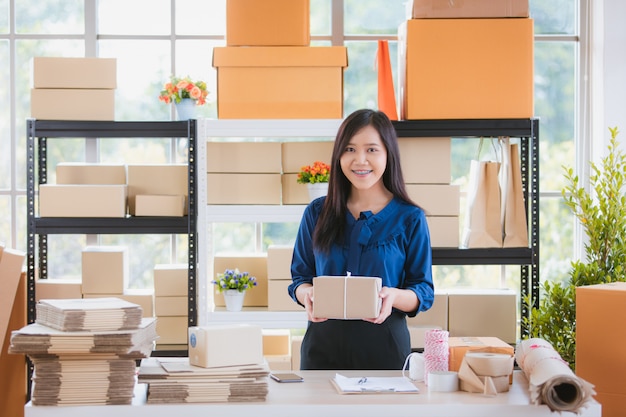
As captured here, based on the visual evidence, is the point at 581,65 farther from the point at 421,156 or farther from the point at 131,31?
the point at 131,31

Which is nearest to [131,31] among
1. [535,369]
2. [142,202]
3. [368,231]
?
[142,202]

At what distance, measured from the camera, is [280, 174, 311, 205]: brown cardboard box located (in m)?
3.46

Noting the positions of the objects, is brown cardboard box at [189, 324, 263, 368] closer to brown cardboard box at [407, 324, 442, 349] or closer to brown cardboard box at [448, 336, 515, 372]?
brown cardboard box at [448, 336, 515, 372]

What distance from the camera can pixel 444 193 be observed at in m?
3.40

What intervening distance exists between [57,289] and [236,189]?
91 centimetres

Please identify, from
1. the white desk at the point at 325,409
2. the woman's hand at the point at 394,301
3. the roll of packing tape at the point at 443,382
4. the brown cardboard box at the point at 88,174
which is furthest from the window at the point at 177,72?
the white desk at the point at 325,409

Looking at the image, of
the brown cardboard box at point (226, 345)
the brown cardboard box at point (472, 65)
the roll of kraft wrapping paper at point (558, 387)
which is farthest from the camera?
the brown cardboard box at point (472, 65)

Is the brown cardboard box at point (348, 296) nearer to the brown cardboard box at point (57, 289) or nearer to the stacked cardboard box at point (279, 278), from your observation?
the stacked cardboard box at point (279, 278)

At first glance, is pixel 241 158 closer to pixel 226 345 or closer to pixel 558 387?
pixel 226 345

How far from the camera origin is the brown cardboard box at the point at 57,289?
3447mm

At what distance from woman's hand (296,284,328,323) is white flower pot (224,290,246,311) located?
3.67 feet

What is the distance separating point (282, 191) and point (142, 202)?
620mm

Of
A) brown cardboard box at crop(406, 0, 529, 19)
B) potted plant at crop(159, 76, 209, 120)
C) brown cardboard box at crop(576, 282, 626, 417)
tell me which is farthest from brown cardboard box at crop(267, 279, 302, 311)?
brown cardboard box at crop(576, 282, 626, 417)

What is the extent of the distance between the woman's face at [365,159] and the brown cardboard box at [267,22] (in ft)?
3.97
